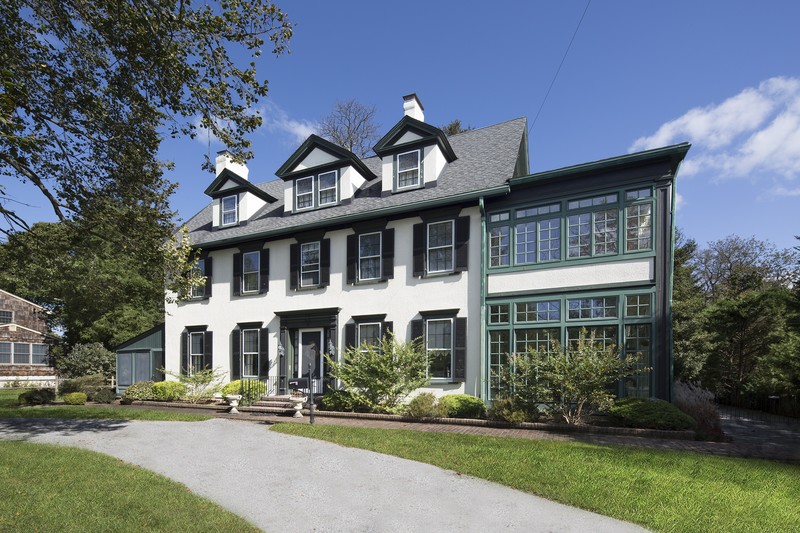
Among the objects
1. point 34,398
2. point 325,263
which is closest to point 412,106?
point 325,263

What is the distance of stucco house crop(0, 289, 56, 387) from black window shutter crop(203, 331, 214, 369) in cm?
2235

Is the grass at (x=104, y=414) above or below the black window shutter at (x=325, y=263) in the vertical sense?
below

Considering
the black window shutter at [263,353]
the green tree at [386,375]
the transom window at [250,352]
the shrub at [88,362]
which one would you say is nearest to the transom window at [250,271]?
the transom window at [250,352]

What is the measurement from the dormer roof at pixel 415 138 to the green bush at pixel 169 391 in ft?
36.7

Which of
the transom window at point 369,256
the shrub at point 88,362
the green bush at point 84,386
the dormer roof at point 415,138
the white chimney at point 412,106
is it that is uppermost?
the white chimney at point 412,106

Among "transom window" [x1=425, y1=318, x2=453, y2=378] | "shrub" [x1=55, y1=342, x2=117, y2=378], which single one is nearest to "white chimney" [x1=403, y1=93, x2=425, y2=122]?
"transom window" [x1=425, y1=318, x2=453, y2=378]

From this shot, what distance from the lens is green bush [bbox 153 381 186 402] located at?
1627cm

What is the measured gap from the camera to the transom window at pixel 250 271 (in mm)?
16688

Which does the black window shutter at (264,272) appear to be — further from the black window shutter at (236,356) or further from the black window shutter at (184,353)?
the black window shutter at (184,353)

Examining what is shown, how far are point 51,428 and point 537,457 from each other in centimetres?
1121

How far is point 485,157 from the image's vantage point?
1468 centimetres

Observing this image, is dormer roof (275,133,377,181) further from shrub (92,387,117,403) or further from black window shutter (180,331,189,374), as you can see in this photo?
shrub (92,387,117,403)

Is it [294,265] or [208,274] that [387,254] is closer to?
[294,265]

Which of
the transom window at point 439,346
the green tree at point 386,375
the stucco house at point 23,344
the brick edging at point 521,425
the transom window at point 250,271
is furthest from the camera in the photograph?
the stucco house at point 23,344
